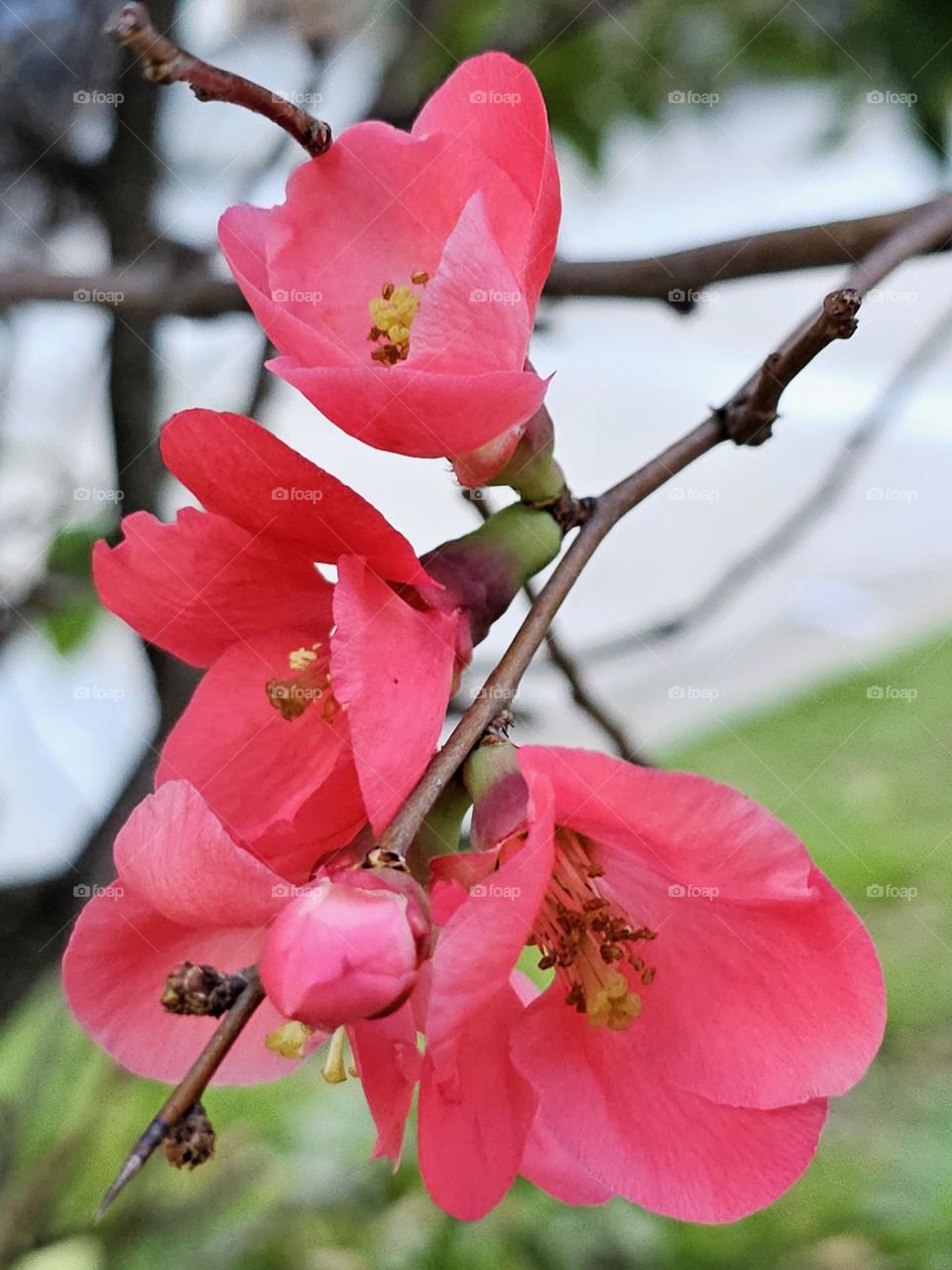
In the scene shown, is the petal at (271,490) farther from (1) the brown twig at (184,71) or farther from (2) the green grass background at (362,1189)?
(2) the green grass background at (362,1189)

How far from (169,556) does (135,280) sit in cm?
40

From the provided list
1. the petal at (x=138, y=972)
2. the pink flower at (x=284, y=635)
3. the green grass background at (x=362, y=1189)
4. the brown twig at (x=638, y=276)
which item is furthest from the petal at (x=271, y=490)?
the green grass background at (x=362, y=1189)

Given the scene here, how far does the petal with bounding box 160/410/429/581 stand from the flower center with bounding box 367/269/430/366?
76 millimetres

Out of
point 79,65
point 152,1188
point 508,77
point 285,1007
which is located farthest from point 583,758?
point 79,65

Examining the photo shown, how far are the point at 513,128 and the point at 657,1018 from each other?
0.82 ft

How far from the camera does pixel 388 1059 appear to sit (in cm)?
33

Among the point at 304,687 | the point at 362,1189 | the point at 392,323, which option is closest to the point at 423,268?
the point at 392,323

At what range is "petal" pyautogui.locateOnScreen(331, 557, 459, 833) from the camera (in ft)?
0.94

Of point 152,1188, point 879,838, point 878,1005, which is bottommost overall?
point 879,838

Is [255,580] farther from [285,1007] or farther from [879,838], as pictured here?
[879,838]

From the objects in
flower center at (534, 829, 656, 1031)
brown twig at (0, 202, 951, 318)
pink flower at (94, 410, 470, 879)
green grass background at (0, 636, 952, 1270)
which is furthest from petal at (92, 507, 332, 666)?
green grass background at (0, 636, 952, 1270)

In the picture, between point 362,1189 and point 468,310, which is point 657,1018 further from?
point 362,1189

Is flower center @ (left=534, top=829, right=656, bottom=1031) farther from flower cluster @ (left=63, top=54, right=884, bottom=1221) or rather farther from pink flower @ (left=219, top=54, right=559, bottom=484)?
pink flower @ (left=219, top=54, right=559, bottom=484)

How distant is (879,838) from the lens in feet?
5.48
